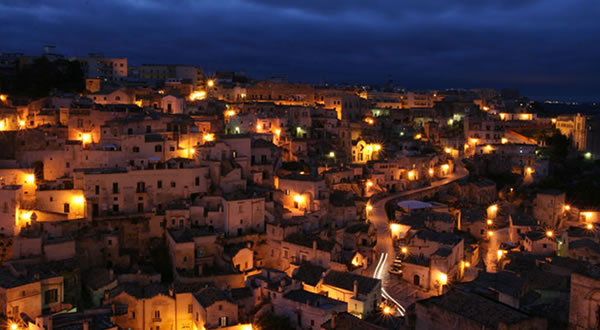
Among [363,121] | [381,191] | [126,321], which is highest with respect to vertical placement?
[363,121]

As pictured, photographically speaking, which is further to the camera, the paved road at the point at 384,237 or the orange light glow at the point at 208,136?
the orange light glow at the point at 208,136

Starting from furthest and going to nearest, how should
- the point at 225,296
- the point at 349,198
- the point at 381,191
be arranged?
the point at 381,191 < the point at 349,198 < the point at 225,296

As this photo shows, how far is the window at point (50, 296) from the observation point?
64.1ft

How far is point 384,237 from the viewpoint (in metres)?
29.6

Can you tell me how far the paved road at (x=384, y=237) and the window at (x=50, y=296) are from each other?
42.3 feet

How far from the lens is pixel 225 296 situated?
770 inches

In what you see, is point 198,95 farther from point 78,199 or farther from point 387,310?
point 387,310

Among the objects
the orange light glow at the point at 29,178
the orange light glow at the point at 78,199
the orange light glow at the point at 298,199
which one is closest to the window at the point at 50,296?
the orange light glow at the point at 78,199

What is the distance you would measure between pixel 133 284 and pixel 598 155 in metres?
38.3

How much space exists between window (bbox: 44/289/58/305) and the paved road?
508 inches

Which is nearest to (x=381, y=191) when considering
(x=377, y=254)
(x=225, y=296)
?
(x=377, y=254)

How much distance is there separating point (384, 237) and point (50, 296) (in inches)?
669

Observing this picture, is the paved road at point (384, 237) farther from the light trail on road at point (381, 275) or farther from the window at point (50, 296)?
the window at point (50, 296)

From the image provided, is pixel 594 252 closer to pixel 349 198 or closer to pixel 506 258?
pixel 506 258
